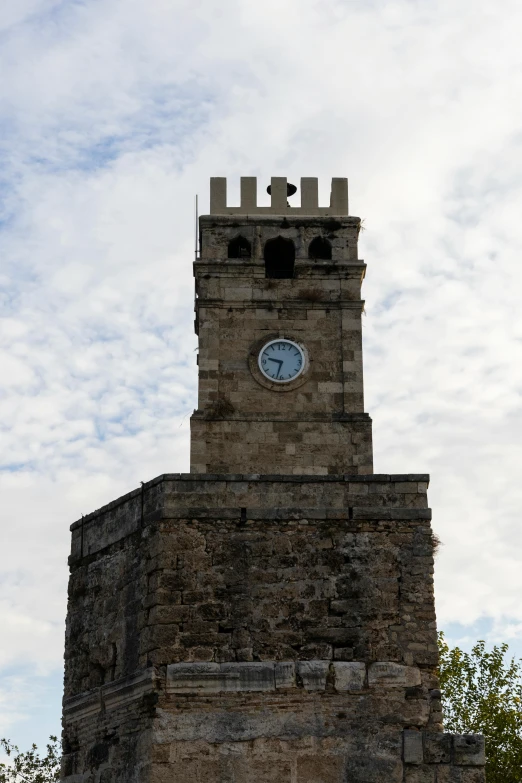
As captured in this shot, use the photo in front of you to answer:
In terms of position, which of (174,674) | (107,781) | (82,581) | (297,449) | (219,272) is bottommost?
(107,781)

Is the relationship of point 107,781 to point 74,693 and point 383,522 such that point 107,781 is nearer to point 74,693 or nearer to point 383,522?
point 74,693

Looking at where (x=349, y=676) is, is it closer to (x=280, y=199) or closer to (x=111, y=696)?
(x=111, y=696)

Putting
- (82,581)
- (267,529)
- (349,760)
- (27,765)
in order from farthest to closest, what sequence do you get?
(27,765)
(82,581)
(267,529)
(349,760)

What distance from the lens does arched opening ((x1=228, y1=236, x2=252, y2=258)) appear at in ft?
67.4

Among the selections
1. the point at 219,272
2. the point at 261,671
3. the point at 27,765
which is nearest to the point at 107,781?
the point at 261,671

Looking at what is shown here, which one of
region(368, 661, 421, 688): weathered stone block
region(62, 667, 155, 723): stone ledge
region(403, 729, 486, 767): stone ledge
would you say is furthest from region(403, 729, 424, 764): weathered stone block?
region(62, 667, 155, 723): stone ledge

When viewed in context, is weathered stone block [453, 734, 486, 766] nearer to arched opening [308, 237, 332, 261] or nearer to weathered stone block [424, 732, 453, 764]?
weathered stone block [424, 732, 453, 764]

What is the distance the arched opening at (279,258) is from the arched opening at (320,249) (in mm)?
351

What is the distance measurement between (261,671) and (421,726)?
1447 millimetres

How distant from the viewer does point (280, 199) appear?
20.9m

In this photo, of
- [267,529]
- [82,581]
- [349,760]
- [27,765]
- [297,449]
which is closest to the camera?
[349,760]

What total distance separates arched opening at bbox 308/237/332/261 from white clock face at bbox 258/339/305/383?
1.80 m

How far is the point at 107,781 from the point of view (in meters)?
10.5

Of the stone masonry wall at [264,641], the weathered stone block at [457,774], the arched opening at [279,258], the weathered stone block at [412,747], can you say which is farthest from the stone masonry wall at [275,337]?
the weathered stone block at [457,774]
